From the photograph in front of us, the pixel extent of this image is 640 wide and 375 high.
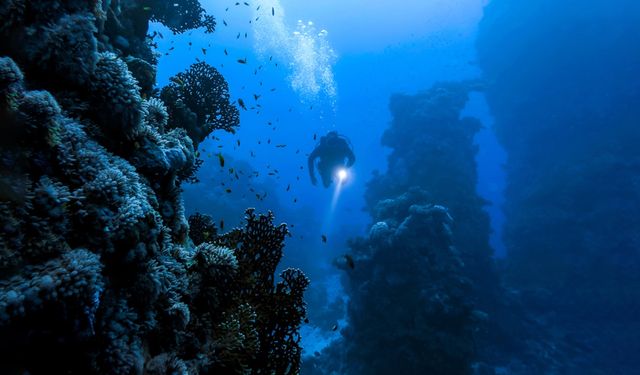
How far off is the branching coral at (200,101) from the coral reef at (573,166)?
20.1m

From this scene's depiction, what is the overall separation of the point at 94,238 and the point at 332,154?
1568cm

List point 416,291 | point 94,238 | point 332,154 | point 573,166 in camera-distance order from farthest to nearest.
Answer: point 573,166
point 332,154
point 416,291
point 94,238

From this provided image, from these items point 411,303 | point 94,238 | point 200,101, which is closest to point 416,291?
point 411,303

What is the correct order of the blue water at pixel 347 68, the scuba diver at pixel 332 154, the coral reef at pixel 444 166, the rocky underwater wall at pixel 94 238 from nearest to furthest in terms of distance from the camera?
the rocky underwater wall at pixel 94 238, the scuba diver at pixel 332 154, the coral reef at pixel 444 166, the blue water at pixel 347 68

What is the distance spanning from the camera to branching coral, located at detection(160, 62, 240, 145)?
6992 mm

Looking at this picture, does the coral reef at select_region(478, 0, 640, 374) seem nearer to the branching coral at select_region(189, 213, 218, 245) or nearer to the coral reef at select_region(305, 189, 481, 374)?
the coral reef at select_region(305, 189, 481, 374)

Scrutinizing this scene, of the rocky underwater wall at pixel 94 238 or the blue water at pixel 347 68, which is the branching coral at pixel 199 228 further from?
the blue water at pixel 347 68

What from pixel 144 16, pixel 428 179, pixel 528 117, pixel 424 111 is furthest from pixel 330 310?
pixel 528 117

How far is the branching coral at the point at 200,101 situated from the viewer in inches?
275

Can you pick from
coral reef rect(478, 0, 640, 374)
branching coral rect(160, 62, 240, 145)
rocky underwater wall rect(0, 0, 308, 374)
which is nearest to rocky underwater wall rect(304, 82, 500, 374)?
rocky underwater wall rect(0, 0, 308, 374)

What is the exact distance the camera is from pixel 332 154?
1770cm

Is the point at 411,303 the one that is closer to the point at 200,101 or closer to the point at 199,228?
the point at 199,228

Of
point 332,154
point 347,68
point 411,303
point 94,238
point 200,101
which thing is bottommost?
point 94,238

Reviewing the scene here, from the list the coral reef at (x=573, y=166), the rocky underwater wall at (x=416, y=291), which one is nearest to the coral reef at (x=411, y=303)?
the rocky underwater wall at (x=416, y=291)
